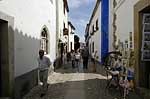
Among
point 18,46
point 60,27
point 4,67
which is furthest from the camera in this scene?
point 60,27

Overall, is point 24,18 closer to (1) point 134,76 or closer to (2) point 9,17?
(2) point 9,17

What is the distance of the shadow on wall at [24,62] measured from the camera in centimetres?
927

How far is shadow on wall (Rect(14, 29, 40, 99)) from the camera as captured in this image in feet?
30.4

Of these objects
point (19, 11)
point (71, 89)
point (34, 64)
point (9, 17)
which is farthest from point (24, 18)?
point (71, 89)

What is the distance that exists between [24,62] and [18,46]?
3.49 feet

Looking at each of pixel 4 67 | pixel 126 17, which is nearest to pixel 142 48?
pixel 126 17

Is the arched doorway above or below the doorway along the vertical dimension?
above

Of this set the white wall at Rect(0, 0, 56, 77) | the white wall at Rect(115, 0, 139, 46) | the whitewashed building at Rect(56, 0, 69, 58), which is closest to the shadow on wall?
the white wall at Rect(0, 0, 56, 77)

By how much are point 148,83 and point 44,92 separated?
3738mm

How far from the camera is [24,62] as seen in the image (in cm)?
1035

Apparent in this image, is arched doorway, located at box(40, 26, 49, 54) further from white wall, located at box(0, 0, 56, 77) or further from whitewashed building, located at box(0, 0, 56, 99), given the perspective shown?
whitewashed building, located at box(0, 0, 56, 99)

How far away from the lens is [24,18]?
1027cm

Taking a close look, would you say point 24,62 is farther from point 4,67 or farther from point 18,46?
point 4,67

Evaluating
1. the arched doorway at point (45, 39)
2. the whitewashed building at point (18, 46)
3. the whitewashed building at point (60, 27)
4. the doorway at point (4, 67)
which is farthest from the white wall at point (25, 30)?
the whitewashed building at point (60, 27)
